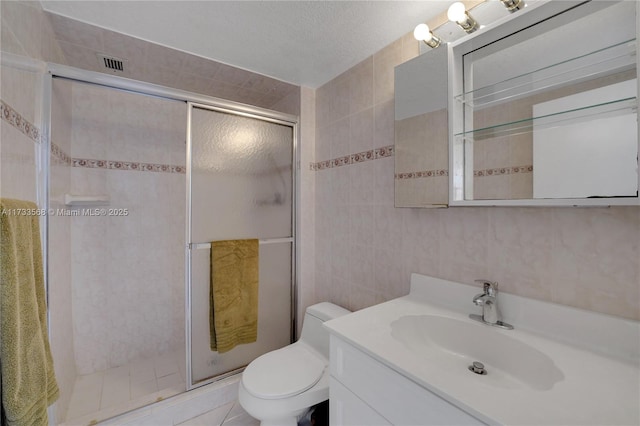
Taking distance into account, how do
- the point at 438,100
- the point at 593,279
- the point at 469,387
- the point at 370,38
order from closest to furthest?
the point at 469,387 → the point at 593,279 → the point at 438,100 → the point at 370,38

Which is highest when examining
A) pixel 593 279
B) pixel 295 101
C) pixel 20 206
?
pixel 295 101

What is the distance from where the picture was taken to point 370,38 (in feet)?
4.78

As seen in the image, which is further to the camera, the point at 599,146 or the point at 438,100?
A: the point at 438,100

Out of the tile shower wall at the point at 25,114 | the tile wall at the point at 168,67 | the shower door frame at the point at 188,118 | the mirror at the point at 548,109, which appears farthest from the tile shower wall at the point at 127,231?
the mirror at the point at 548,109

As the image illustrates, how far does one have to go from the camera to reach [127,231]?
2098 mm

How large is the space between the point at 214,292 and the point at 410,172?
4.23 ft

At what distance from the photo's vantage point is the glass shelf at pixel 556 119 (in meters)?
0.79

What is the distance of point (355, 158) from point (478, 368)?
122cm

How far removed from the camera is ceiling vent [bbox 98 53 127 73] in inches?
64.0

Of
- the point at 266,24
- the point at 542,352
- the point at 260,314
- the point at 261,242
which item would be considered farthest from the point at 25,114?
the point at 542,352

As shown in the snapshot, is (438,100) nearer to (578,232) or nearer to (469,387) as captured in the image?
(578,232)

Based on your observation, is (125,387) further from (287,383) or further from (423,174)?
(423,174)

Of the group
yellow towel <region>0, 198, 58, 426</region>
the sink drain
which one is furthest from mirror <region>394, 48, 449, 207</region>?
yellow towel <region>0, 198, 58, 426</region>

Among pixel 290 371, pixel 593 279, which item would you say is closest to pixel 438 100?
pixel 593 279
